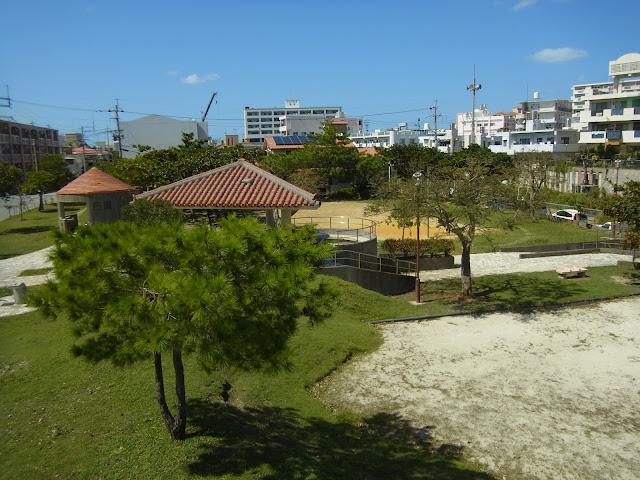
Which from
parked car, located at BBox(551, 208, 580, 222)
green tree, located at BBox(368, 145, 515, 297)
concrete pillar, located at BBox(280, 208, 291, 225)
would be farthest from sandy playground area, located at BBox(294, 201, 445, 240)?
concrete pillar, located at BBox(280, 208, 291, 225)

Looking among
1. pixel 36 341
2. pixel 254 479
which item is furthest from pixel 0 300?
pixel 254 479

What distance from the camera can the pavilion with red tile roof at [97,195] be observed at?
24250 millimetres

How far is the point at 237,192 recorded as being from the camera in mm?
19469

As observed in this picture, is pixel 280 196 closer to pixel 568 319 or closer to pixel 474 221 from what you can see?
pixel 474 221

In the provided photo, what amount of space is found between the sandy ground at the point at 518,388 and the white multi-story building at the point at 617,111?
43244mm

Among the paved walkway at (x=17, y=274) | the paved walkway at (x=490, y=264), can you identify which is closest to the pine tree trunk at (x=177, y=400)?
the paved walkway at (x=17, y=274)

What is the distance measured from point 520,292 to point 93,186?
1866 cm

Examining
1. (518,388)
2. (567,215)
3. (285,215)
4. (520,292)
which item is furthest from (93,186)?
(567,215)

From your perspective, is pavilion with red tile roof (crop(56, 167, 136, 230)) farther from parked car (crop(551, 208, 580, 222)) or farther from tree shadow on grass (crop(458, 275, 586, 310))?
parked car (crop(551, 208, 580, 222))

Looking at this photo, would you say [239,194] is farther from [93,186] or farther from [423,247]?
[423,247]

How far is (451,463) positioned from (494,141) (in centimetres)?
7530

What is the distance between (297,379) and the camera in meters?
12.9

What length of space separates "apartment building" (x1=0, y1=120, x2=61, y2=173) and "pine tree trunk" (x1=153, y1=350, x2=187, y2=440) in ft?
187

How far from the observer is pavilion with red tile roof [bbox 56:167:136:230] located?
24250 mm
